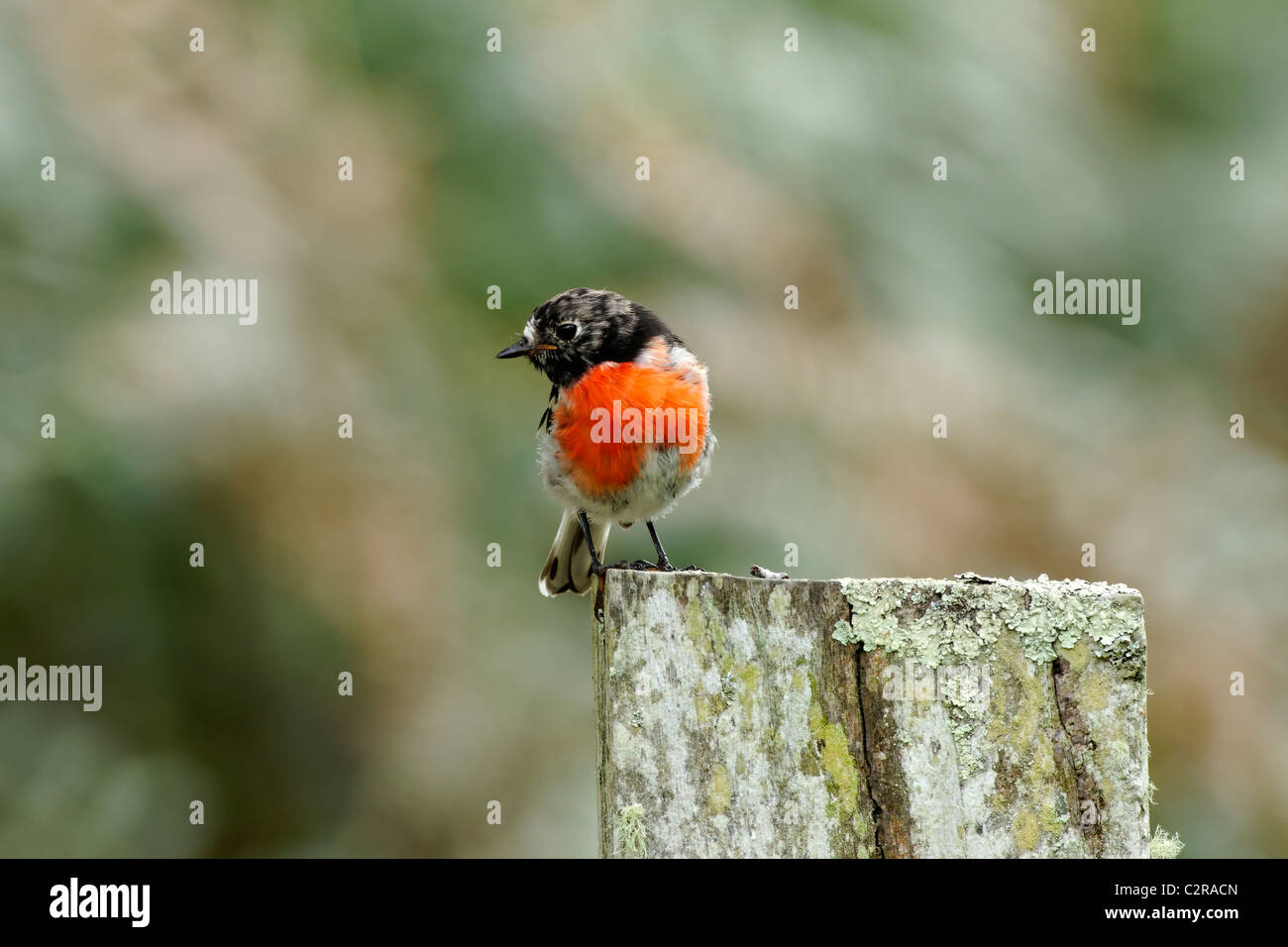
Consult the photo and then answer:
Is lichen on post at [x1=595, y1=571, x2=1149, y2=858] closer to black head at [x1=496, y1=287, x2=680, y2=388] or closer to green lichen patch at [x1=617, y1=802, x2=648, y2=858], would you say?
green lichen patch at [x1=617, y1=802, x2=648, y2=858]

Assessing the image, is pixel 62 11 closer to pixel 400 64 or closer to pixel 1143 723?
pixel 400 64

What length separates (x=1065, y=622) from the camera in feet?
8.43

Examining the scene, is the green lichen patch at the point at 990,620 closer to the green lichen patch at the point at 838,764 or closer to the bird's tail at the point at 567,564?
the green lichen patch at the point at 838,764

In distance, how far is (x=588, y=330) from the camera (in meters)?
5.58

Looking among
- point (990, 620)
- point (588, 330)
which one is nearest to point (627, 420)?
point (588, 330)

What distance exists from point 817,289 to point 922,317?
0.57 metres

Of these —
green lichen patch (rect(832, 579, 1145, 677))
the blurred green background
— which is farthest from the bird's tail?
green lichen patch (rect(832, 579, 1145, 677))

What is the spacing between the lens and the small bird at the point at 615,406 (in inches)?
215

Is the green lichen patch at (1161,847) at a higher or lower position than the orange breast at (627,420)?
lower

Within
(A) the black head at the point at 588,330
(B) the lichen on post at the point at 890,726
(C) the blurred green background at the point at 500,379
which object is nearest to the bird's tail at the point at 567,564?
(C) the blurred green background at the point at 500,379

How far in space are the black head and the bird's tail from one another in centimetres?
89

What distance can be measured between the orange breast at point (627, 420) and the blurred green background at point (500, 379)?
2.20ft

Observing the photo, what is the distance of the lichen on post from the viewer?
8.29 feet

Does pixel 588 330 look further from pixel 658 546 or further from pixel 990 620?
pixel 990 620
